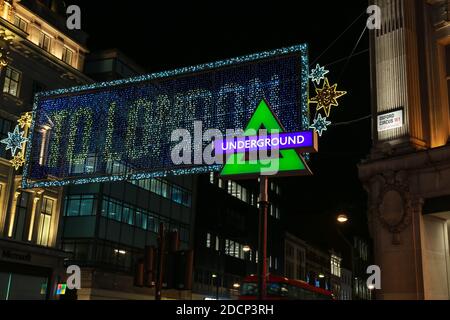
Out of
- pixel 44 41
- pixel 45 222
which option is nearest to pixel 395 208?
pixel 45 222

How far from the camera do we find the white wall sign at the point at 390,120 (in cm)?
1853

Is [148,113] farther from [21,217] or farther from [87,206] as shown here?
[87,206]

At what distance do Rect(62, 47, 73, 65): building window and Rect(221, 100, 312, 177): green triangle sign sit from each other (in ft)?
127

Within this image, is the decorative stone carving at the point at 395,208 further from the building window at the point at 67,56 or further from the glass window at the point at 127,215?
the glass window at the point at 127,215

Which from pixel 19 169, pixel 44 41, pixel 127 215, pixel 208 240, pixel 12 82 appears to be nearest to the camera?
pixel 19 169

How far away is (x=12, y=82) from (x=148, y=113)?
25.6 m

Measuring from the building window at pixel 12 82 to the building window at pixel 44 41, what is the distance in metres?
3.66

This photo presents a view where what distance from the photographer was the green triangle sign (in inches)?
400

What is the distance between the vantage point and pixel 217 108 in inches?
690

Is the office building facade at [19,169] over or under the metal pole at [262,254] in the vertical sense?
over

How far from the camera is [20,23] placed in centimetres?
4150

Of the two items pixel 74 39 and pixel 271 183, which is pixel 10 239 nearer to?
pixel 74 39

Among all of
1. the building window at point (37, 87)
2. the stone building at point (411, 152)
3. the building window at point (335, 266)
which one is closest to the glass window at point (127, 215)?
the building window at point (37, 87)

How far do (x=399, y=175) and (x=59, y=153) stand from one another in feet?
39.6
